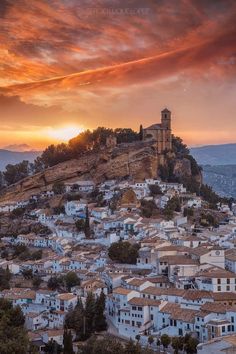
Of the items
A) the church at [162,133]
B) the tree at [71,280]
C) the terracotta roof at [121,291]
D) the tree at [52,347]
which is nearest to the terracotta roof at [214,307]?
the terracotta roof at [121,291]

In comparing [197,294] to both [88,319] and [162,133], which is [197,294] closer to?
[88,319]

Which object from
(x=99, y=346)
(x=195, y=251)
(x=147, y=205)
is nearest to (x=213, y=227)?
(x=147, y=205)

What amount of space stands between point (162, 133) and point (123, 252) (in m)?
8.32

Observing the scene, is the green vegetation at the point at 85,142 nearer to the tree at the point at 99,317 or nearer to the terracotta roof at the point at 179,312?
the tree at the point at 99,317

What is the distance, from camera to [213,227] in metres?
16.7

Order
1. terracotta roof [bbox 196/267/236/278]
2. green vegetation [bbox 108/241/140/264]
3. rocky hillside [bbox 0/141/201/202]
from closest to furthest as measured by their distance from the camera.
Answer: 1. terracotta roof [bbox 196/267/236/278]
2. green vegetation [bbox 108/241/140/264]
3. rocky hillside [bbox 0/141/201/202]

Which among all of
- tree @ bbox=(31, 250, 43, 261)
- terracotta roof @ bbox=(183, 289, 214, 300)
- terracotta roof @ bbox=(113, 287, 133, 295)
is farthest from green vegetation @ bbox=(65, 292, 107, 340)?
tree @ bbox=(31, 250, 43, 261)

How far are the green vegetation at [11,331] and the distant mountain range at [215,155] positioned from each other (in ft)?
145

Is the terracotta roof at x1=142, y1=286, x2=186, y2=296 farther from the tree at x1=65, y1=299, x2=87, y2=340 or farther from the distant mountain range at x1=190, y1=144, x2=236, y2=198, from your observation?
the distant mountain range at x1=190, y1=144, x2=236, y2=198

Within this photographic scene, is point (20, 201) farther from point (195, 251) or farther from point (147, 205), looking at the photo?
point (195, 251)

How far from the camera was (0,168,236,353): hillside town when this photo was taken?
10.7m

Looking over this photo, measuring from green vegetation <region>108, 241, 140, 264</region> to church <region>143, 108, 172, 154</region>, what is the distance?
25.0 ft

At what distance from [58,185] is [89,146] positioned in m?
2.81

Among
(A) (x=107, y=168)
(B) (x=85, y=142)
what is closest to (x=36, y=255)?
(A) (x=107, y=168)
